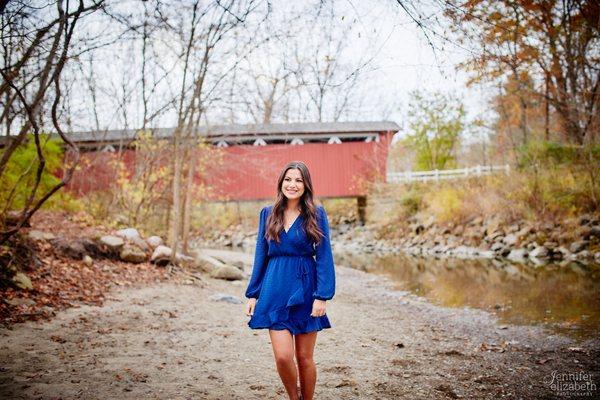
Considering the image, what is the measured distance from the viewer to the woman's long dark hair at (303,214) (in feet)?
9.01

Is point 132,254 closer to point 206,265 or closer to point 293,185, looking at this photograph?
point 206,265

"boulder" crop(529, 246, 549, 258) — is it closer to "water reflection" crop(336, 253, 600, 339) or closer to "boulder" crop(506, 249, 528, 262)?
"boulder" crop(506, 249, 528, 262)

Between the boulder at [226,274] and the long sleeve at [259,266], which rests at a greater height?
the long sleeve at [259,266]

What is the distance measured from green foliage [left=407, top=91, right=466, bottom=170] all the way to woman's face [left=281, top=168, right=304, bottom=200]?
21555mm

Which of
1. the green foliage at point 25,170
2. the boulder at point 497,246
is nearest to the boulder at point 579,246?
the boulder at point 497,246

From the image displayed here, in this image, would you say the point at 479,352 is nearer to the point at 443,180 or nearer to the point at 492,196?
the point at 492,196

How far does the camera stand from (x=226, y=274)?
984cm

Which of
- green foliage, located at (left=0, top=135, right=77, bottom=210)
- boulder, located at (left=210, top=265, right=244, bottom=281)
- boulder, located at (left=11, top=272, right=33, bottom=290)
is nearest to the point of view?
boulder, located at (left=11, top=272, right=33, bottom=290)

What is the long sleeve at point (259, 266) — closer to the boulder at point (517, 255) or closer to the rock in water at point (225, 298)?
the rock in water at point (225, 298)

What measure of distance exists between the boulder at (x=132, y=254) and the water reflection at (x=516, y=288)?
6159 millimetres

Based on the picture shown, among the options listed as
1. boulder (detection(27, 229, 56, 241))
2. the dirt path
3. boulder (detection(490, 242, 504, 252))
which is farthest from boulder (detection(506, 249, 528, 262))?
boulder (detection(27, 229, 56, 241))

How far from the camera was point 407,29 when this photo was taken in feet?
9.39

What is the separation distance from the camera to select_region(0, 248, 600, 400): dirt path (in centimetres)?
329

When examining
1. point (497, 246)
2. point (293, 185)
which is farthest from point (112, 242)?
point (497, 246)
